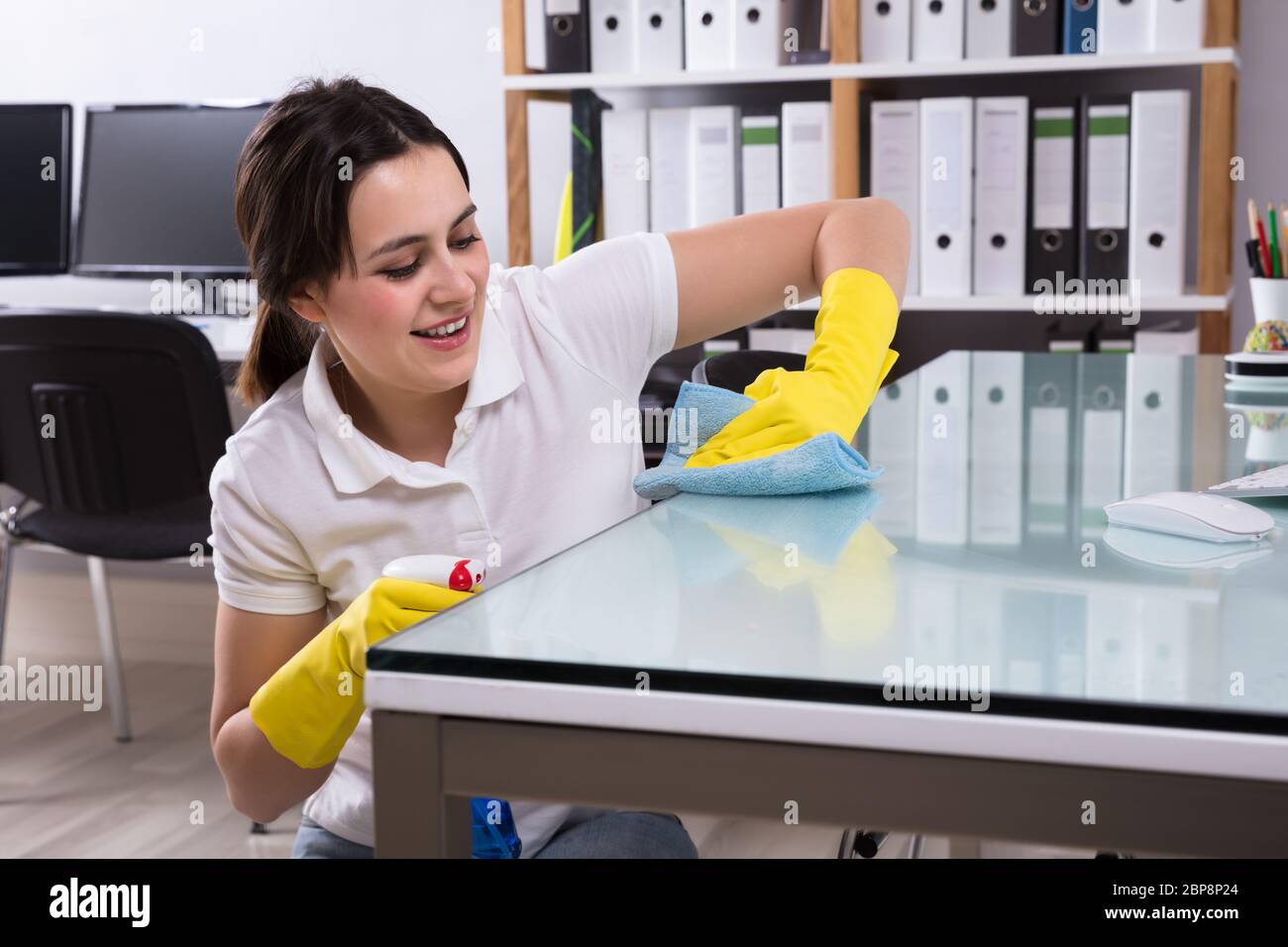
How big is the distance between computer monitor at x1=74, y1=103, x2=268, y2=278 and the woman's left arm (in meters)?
1.50

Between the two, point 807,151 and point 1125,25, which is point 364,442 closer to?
point 807,151

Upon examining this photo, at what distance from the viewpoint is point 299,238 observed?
40.3 inches

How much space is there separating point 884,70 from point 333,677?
1671 mm

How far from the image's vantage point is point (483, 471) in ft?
3.64

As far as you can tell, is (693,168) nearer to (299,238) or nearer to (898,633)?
(299,238)

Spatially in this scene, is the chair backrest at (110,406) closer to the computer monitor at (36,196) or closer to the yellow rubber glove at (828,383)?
the computer monitor at (36,196)

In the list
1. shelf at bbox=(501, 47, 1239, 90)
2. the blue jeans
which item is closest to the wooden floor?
the blue jeans

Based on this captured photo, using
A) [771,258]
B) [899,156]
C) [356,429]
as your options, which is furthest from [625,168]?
[356,429]

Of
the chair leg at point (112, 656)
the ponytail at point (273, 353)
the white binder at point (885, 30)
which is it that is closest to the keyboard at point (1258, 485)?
the ponytail at point (273, 353)

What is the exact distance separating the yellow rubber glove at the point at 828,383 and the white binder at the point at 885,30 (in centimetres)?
115

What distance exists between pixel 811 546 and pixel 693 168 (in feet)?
5.27

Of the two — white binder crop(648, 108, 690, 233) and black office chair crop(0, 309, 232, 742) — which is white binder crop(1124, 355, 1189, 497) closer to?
white binder crop(648, 108, 690, 233)
